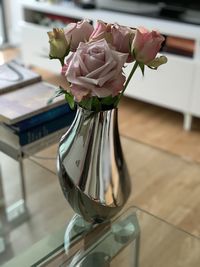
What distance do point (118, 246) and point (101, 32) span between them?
0.57m

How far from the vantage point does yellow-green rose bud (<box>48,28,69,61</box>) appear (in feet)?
2.47

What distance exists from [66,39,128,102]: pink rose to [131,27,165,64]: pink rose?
0.03m

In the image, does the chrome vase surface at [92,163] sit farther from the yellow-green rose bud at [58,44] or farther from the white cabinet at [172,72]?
the white cabinet at [172,72]

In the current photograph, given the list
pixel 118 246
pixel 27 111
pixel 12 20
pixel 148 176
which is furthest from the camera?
pixel 12 20

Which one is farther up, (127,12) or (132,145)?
(127,12)

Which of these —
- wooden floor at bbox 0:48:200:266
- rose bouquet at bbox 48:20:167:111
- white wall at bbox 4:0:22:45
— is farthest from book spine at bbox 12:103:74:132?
white wall at bbox 4:0:22:45

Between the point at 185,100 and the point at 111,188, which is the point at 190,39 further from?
the point at 111,188

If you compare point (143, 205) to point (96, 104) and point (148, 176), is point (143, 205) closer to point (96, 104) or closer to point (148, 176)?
point (148, 176)

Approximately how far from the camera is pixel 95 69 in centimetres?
72

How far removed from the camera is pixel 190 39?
2105 millimetres

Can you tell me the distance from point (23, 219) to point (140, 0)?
1.79m

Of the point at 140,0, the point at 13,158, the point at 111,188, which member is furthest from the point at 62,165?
the point at 140,0

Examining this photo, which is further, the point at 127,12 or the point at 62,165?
the point at 127,12

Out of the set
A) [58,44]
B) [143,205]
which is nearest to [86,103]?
[58,44]
